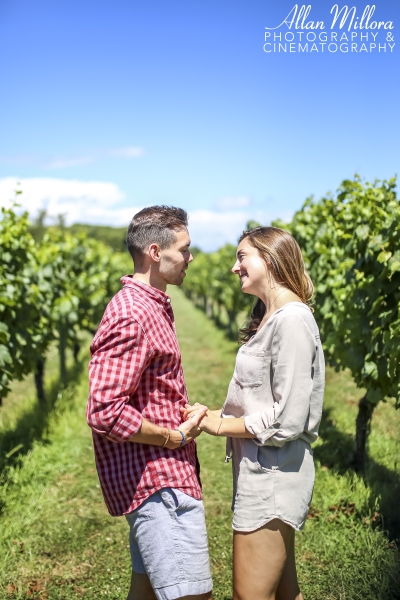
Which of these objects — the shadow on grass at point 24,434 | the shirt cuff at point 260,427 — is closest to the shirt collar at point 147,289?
the shirt cuff at point 260,427

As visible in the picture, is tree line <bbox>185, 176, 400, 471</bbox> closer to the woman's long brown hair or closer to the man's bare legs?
the woman's long brown hair

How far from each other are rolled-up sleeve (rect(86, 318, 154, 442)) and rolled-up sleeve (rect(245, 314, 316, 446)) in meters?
0.46

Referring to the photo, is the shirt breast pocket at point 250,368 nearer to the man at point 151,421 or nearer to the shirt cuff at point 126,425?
the man at point 151,421

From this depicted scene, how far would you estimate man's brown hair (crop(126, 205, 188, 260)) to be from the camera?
7.05ft

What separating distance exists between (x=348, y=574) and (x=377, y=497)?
34.4 inches

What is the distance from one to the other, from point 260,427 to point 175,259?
68cm

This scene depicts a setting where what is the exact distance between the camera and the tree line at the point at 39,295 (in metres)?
5.75

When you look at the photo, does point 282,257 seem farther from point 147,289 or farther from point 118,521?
point 118,521

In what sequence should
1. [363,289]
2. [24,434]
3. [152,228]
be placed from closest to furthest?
[152,228] < [363,289] < [24,434]

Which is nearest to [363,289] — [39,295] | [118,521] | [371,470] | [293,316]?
[371,470]

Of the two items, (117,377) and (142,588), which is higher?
(117,377)

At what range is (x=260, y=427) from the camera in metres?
2.07

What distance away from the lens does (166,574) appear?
201 centimetres

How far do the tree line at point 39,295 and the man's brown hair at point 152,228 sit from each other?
3.22 meters
